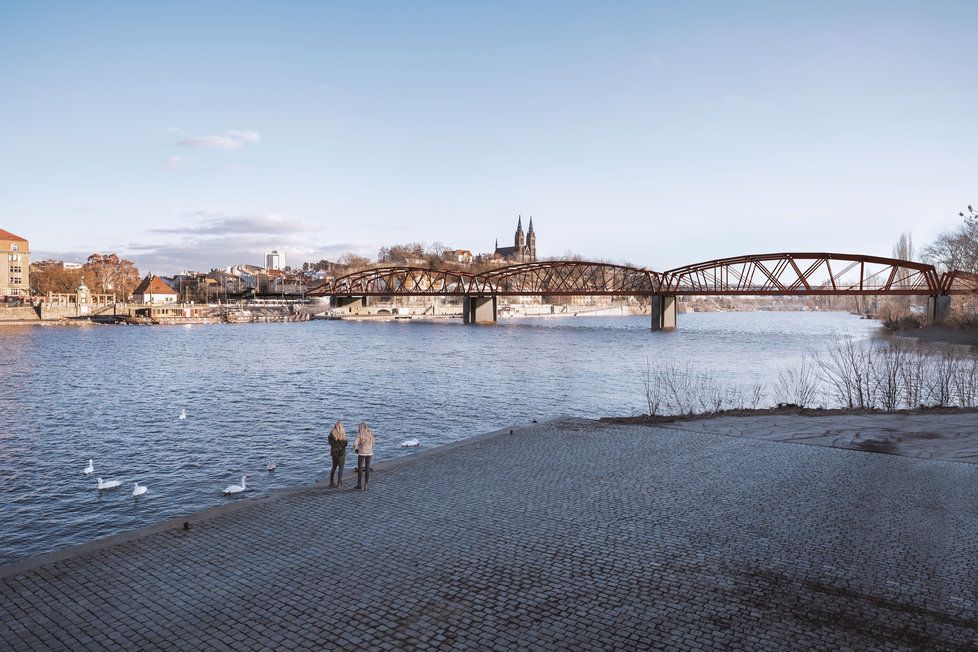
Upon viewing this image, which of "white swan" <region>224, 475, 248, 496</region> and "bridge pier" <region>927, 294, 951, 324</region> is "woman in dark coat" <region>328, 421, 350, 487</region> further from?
"bridge pier" <region>927, 294, 951, 324</region>

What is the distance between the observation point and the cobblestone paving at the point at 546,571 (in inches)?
285

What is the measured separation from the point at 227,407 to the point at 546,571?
25.7 meters

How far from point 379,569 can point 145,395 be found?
31.2 meters

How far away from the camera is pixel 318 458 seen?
794 inches

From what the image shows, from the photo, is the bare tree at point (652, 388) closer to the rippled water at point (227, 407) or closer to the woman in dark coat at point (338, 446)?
the rippled water at point (227, 407)

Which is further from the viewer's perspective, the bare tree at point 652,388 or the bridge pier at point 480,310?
the bridge pier at point 480,310

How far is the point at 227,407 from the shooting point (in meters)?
30.8

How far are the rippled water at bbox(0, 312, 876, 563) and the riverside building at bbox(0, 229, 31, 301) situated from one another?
251ft

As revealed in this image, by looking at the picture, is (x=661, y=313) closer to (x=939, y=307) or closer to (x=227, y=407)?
(x=939, y=307)

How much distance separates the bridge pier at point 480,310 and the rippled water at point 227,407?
63.7m

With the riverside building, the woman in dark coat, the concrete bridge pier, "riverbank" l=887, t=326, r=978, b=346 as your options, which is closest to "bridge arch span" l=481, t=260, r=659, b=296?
"riverbank" l=887, t=326, r=978, b=346

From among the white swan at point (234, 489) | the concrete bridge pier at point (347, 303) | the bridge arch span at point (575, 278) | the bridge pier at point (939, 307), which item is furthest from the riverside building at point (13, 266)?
the bridge pier at point (939, 307)

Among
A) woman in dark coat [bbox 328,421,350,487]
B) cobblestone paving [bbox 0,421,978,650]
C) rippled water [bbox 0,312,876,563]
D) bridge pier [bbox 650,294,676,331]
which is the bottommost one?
rippled water [bbox 0,312,876,563]

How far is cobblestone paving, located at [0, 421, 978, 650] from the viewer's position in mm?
7227
